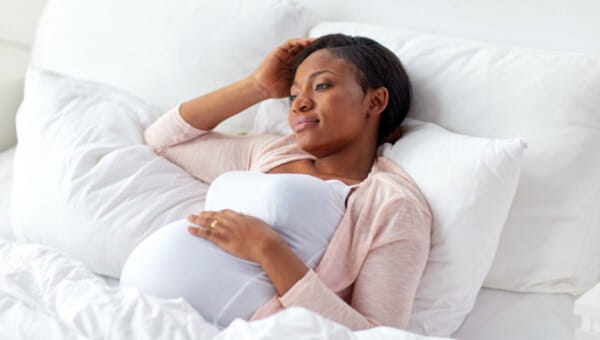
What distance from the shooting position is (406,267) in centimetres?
137

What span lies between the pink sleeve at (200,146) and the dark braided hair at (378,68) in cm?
18

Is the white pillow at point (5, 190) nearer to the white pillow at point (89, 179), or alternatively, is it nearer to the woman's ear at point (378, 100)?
the white pillow at point (89, 179)

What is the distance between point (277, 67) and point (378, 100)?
0.74 feet

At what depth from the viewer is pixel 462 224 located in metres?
1.43

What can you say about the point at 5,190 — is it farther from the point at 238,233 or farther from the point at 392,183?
the point at 392,183

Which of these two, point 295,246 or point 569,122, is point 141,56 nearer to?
point 295,246

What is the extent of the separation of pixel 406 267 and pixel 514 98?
39cm

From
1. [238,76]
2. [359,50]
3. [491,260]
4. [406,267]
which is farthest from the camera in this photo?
[238,76]

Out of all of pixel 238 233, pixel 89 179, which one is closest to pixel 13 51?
pixel 89 179

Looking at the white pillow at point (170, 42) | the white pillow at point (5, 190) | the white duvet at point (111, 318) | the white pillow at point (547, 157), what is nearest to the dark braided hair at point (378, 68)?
the white pillow at point (547, 157)

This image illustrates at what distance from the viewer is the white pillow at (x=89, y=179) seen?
5.25 ft

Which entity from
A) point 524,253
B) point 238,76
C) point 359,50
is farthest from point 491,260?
point 238,76

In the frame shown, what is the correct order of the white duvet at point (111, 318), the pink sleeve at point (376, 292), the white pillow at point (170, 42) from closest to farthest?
the white duvet at point (111, 318) → the pink sleeve at point (376, 292) → the white pillow at point (170, 42)

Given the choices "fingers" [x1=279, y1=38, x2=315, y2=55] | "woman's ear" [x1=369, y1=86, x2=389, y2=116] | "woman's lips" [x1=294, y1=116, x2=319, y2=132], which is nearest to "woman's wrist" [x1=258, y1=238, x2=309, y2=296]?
"woman's lips" [x1=294, y1=116, x2=319, y2=132]
